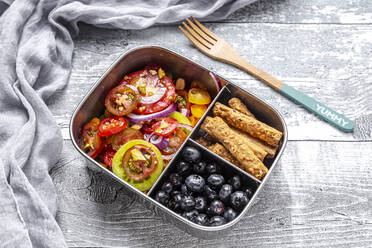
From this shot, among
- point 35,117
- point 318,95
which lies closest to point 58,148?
point 35,117

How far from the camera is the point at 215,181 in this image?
1.59 metres

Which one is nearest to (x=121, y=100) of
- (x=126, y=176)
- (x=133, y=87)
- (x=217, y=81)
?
(x=133, y=87)

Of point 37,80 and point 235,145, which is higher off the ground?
point 235,145

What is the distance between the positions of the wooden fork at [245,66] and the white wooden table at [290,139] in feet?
0.13

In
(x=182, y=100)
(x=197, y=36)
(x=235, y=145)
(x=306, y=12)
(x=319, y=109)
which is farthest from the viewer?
(x=306, y=12)

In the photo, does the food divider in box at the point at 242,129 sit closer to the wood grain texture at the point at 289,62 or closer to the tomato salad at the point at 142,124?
the tomato salad at the point at 142,124

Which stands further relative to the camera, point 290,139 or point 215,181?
point 290,139

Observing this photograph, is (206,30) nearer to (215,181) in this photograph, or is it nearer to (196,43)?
(196,43)

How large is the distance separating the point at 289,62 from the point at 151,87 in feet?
2.54

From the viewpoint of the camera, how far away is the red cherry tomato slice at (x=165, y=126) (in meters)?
1.68

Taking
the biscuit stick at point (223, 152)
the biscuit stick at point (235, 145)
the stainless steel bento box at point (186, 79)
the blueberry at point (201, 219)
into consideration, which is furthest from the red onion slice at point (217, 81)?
the blueberry at point (201, 219)

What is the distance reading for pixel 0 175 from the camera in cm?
161

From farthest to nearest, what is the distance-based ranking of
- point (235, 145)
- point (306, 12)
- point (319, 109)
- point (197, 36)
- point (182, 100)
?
1. point (306, 12)
2. point (197, 36)
3. point (319, 109)
4. point (182, 100)
5. point (235, 145)

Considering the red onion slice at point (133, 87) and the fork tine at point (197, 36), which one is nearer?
the red onion slice at point (133, 87)
